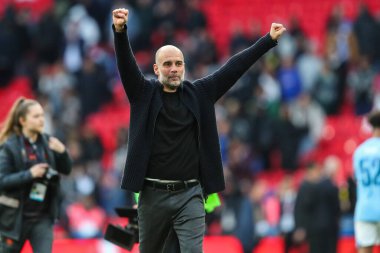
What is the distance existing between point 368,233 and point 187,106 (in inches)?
148

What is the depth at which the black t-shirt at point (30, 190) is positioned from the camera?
10555mm

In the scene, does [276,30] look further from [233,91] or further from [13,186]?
[233,91]

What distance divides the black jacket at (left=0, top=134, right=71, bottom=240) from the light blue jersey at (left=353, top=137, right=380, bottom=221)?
3.34m

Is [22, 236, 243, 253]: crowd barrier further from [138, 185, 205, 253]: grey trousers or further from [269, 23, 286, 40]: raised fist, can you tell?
[269, 23, 286, 40]: raised fist

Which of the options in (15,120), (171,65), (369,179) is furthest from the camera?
(369,179)

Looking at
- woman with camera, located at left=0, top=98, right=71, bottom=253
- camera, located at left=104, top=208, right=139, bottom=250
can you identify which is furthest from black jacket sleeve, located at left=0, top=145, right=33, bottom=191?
camera, located at left=104, top=208, right=139, bottom=250

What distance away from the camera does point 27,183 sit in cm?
1050

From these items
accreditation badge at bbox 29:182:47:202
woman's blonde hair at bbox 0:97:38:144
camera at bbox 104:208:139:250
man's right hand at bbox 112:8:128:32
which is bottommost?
camera at bbox 104:208:139:250

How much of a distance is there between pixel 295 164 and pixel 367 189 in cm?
919

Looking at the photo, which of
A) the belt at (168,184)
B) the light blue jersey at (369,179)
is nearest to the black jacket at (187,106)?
Answer: the belt at (168,184)

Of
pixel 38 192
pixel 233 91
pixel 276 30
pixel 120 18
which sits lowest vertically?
pixel 38 192

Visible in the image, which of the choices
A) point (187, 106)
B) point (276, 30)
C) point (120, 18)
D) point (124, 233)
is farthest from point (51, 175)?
point (276, 30)

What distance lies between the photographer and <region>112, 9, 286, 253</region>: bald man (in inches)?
353

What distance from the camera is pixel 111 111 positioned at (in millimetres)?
24141
